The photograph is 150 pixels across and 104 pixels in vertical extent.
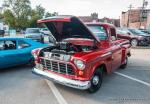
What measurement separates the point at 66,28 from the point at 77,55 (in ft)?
4.68

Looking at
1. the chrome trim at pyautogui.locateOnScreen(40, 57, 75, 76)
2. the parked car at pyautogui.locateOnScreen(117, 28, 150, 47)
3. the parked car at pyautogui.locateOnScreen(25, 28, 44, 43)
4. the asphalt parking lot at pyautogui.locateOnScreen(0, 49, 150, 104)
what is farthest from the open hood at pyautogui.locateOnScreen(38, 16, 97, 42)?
the parked car at pyautogui.locateOnScreen(25, 28, 44, 43)

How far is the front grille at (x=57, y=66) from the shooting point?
467 cm

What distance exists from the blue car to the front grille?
1.93 metres

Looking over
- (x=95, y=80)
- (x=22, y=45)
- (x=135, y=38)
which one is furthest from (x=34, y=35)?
(x=95, y=80)

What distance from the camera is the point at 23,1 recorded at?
63.2 metres

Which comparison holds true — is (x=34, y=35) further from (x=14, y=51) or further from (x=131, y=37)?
(x=14, y=51)

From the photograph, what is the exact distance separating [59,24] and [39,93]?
2.12 meters

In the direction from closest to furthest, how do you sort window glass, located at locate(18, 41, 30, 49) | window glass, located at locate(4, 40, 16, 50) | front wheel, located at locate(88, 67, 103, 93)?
front wheel, located at locate(88, 67, 103, 93) → window glass, located at locate(4, 40, 16, 50) → window glass, located at locate(18, 41, 30, 49)

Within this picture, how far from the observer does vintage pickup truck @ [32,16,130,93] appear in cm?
450

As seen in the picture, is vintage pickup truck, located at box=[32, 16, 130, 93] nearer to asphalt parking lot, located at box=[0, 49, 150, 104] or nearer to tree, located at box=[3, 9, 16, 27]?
asphalt parking lot, located at box=[0, 49, 150, 104]

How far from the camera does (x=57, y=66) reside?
4891 millimetres

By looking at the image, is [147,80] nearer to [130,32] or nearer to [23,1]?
[130,32]

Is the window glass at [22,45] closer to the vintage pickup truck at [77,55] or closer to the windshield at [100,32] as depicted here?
the vintage pickup truck at [77,55]

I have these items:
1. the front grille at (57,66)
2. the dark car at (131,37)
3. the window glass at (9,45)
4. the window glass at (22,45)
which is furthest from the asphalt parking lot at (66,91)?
the dark car at (131,37)
